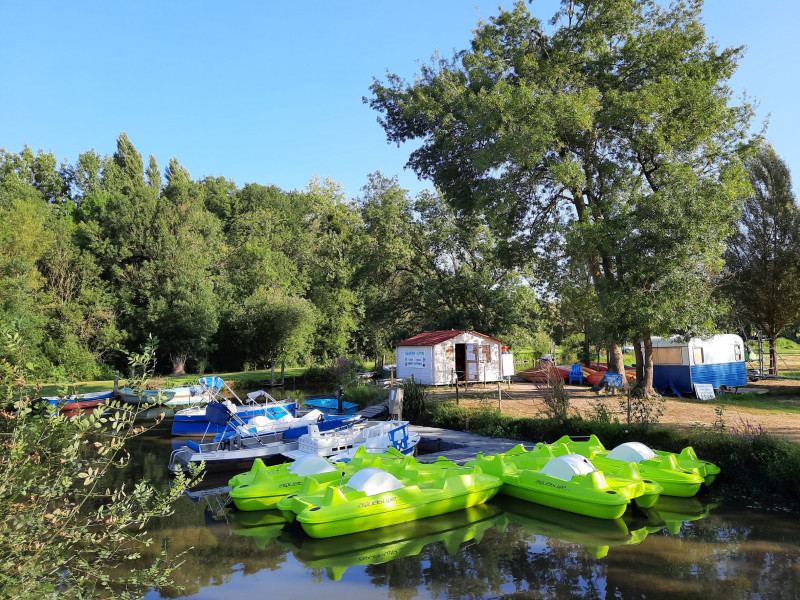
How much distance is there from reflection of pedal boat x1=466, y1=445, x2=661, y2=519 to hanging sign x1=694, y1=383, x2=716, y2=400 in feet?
41.0

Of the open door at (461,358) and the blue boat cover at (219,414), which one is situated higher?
the open door at (461,358)

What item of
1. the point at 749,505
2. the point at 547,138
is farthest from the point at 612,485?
the point at 547,138

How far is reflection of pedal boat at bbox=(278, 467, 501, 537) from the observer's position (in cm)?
902

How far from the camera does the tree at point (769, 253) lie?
2908 centimetres

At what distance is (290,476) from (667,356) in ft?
59.3

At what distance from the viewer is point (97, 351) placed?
36031 mm

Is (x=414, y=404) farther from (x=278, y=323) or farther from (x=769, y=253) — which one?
(x=769, y=253)

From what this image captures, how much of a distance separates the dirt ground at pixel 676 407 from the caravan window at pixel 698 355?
5.75 ft

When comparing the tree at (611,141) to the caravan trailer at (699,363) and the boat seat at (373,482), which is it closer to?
the caravan trailer at (699,363)

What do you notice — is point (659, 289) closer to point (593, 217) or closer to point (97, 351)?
point (593, 217)

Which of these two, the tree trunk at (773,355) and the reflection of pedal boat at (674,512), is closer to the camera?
the reflection of pedal boat at (674,512)

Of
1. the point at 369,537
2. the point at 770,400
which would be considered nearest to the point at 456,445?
the point at 369,537

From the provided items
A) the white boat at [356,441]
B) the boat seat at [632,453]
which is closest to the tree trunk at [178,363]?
the white boat at [356,441]

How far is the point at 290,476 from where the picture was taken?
11.1 m
